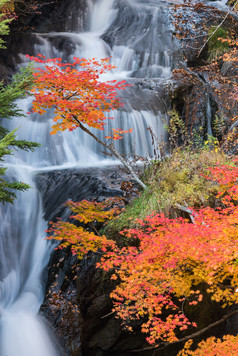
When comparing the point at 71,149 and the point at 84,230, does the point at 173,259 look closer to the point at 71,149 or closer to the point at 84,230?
the point at 84,230

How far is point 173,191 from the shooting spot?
19.5 ft

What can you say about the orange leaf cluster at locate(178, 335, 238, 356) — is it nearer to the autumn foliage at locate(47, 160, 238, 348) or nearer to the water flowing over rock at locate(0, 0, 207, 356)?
the autumn foliage at locate(47, 160, 238, 348)

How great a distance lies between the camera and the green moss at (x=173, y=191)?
5562 millimetres

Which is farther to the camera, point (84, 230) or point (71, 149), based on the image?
point (71, 149)

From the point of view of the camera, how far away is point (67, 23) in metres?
17.5

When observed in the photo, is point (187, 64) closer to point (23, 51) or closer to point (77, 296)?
point (23, 51)

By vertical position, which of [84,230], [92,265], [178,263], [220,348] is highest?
[178,263]

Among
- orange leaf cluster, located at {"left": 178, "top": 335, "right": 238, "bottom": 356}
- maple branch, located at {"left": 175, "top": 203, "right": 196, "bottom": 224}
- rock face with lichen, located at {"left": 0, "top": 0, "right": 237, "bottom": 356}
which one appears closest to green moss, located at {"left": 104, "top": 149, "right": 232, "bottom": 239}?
maple branch, located at {"left": 175, "top": 203, "right": 196, "bottom": 224}

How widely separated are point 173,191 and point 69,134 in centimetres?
495

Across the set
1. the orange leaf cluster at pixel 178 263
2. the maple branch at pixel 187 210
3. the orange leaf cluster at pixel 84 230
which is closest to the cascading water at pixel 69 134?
the orange leaf cluster at pixel 84 230

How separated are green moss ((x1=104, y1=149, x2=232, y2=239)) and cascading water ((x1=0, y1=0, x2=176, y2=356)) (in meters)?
1.50

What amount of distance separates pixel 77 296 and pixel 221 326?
109 inches

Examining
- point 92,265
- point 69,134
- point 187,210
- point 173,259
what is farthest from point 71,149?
point 173,259

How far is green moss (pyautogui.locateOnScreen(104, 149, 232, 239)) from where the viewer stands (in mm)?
5562
